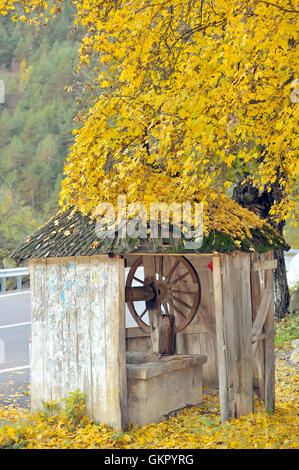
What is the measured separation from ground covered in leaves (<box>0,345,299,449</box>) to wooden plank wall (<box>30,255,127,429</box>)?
26 cm

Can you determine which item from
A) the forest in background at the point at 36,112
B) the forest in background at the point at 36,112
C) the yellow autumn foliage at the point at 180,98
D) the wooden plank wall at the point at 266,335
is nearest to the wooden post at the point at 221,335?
the wooden plank wall at the point at 266,335

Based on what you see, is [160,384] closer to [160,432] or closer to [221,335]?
[160,432]

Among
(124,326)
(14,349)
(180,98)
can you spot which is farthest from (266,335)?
(14,349)

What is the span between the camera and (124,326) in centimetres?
807

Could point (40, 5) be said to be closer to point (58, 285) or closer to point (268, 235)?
point (58, 285)

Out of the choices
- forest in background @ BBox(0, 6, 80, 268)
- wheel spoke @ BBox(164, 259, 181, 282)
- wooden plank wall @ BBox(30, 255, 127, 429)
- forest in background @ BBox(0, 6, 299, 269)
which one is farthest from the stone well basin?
forest in background @ BBox(0, 6, 80, 268)

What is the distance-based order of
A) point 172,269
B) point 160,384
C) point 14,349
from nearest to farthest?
point 160,384 < point 172,269 < point 14,349

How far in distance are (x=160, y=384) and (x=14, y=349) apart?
558 centimetres

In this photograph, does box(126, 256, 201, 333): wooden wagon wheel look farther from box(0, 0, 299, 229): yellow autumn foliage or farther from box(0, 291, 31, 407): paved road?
box(0, 291, 31, 407): paved road

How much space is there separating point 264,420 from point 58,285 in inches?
135

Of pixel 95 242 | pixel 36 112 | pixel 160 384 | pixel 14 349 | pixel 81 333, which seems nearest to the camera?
pixel 95 242

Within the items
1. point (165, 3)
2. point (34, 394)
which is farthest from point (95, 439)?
point (165, 3)

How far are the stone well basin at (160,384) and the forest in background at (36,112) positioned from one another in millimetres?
48533

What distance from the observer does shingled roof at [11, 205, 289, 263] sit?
7738mm
